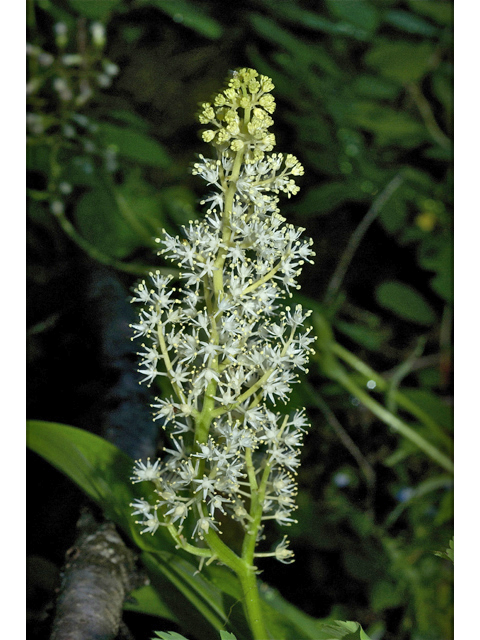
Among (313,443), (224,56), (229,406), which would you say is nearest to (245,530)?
(229,406)

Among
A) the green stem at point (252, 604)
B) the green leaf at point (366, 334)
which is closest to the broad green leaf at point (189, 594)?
the green stem at point (252, 604)

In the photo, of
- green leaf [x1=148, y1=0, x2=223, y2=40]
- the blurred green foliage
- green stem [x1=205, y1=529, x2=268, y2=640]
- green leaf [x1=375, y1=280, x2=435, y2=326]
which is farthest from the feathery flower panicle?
green leaf [x1=375, y1=280, x2=435, y2=326]

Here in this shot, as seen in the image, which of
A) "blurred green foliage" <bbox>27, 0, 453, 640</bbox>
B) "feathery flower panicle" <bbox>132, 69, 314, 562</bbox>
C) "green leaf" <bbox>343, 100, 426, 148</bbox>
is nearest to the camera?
"feathery flower panicle" <bbox>132, 69, 314, 562</bbox>

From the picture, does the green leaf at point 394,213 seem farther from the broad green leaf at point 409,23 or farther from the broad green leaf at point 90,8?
the broad green leaf at point 90,8

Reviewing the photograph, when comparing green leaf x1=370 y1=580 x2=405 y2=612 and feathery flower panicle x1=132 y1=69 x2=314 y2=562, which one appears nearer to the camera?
feathery flower panicle x1=132 y1=69 x2=314 y2=562

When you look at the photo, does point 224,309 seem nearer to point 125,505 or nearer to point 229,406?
point 229,406

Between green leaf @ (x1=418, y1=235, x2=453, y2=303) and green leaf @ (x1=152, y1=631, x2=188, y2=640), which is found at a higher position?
green leaf @ (x1=418, y1=235, x2=453, y2=303)

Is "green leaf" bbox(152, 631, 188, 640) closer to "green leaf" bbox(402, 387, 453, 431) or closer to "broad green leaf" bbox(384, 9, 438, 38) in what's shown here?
"green leaf" bbox(402, 387, 453, 431)
